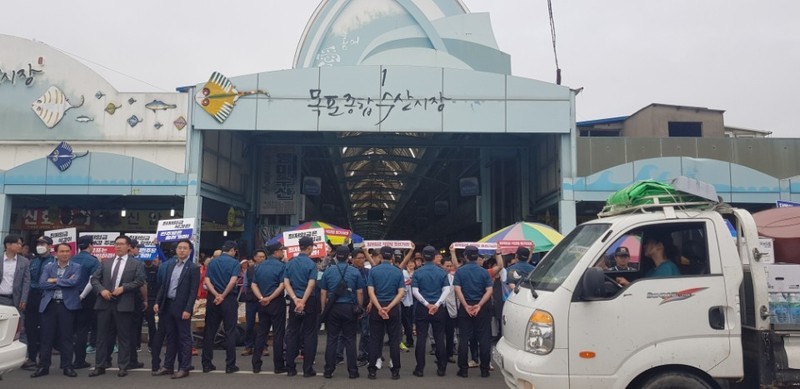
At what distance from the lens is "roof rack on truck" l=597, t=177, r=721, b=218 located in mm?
5500

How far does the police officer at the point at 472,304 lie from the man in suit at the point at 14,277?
19.6ft

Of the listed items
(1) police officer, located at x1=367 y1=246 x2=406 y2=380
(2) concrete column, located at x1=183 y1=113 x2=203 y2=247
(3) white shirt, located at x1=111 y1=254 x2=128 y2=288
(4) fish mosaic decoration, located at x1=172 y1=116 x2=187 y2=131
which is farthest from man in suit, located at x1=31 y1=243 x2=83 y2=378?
(4) fish mosaic decoration, located at x1=172 y1=116 x2=187 y2=131

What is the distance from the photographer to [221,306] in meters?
8.69

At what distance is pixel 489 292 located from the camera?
27.3 ft

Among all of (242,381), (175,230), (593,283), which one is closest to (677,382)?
(593,283)

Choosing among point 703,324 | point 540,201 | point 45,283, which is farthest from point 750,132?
point 45,283

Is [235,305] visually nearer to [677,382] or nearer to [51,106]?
[677,382]

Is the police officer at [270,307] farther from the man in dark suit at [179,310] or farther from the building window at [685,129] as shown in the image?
the building window at [685,129]

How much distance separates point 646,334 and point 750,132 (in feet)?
88.0

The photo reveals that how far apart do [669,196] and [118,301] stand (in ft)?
23.5

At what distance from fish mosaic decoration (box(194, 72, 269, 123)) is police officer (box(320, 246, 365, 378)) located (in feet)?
37.0

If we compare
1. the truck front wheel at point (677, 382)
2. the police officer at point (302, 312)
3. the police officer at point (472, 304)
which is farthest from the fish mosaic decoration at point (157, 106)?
the truck front wheel at point (677, 382)

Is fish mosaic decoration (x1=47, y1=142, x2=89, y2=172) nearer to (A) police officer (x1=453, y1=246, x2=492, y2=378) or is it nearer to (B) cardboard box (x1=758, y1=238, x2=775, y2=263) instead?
(A) police officer (x1=453, y1=246, x2=492, y2=378)

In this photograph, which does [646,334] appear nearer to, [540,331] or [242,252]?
[540,331]
